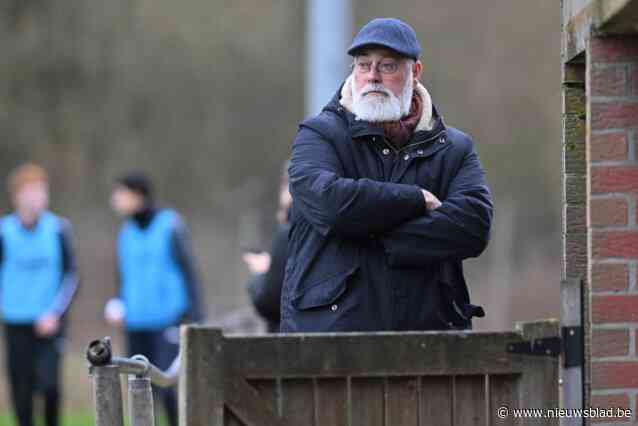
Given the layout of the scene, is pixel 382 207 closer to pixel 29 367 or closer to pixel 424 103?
pixel 424 103

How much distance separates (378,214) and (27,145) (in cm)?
1510

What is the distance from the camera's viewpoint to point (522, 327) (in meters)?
3.91

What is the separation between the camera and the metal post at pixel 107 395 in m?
4.36

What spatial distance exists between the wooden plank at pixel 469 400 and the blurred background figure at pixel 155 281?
711 centimetres

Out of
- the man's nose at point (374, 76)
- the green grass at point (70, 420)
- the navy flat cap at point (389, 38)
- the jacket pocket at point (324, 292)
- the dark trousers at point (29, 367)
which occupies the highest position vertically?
the navy flat cap at point (389, 38)

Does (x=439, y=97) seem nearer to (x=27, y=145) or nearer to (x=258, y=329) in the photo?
(x=27, y=145)

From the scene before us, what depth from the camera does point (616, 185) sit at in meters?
4.21

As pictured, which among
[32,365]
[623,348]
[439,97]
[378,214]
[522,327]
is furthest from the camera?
[439,97]

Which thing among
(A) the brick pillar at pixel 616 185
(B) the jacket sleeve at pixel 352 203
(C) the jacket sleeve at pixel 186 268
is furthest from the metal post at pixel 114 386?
(C) the jacket sleeve at pixel 186 268

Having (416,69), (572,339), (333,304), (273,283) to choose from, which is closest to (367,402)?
(572,339)

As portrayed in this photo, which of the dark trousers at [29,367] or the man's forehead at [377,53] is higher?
the man's forehead at [377,53]

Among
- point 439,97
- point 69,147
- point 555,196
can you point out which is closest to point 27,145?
point 69,147

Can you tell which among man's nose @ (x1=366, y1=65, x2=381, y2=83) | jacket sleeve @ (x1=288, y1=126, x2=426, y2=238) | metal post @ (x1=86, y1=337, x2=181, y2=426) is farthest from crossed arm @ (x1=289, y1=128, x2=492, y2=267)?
metal post @ (x1=86, y1=337, x2=181, y2=426)

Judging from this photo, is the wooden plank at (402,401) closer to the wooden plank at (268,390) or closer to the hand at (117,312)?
the wooden plank at (268,390)
